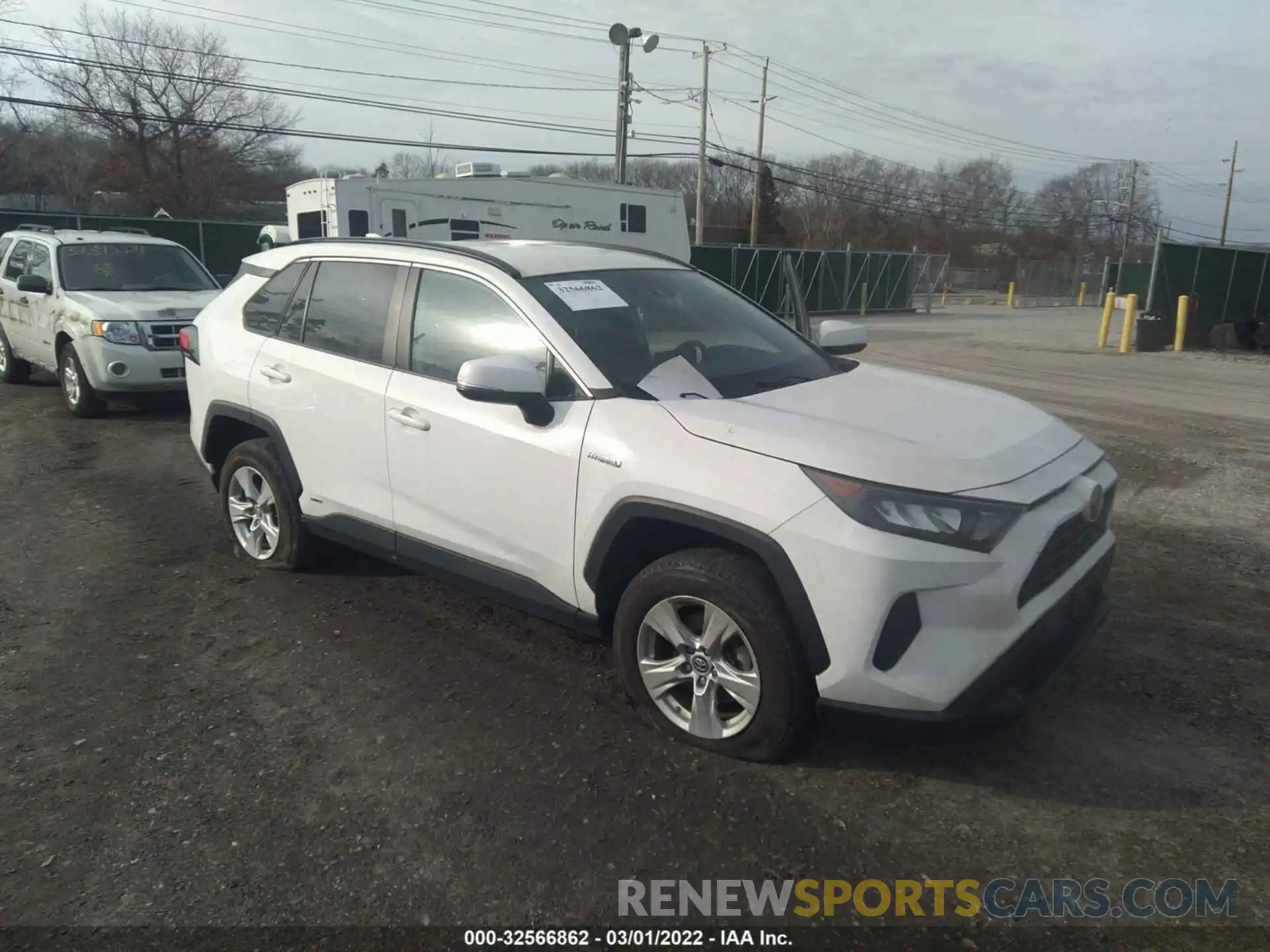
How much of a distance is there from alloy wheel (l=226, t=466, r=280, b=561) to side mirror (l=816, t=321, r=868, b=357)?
9.54 ft

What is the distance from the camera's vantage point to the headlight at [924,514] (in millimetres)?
2877

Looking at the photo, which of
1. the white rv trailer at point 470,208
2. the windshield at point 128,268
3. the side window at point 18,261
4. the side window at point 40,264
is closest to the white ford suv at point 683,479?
the windshield at point 128,268

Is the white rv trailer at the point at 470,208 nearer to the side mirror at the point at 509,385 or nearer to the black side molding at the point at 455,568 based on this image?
the black side molding at the point at 455,568

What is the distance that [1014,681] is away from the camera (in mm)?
3021

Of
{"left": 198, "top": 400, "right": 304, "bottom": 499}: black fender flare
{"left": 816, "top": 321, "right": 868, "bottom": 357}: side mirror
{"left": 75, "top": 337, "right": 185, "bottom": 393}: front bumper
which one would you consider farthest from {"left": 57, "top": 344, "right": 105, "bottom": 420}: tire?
{"left": 816, "top": 321, "right": 868, "bottom": 357}: side mirror

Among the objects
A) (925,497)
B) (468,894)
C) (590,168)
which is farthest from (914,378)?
(590,168)

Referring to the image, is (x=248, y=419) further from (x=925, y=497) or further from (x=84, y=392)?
(x=84, y=392)

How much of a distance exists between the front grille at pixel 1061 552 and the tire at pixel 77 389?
28.7 feet

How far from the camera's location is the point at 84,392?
29.8ft

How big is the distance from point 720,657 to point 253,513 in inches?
119

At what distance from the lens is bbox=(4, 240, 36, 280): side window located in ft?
34.3

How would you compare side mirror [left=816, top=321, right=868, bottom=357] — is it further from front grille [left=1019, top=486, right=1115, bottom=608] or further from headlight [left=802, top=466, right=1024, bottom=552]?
headlight [left=802, top=466, right=1024, bottom=552]

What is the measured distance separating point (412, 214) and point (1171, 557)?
12765 mm

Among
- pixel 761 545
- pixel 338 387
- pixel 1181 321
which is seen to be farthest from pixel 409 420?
pixel 1181 321
